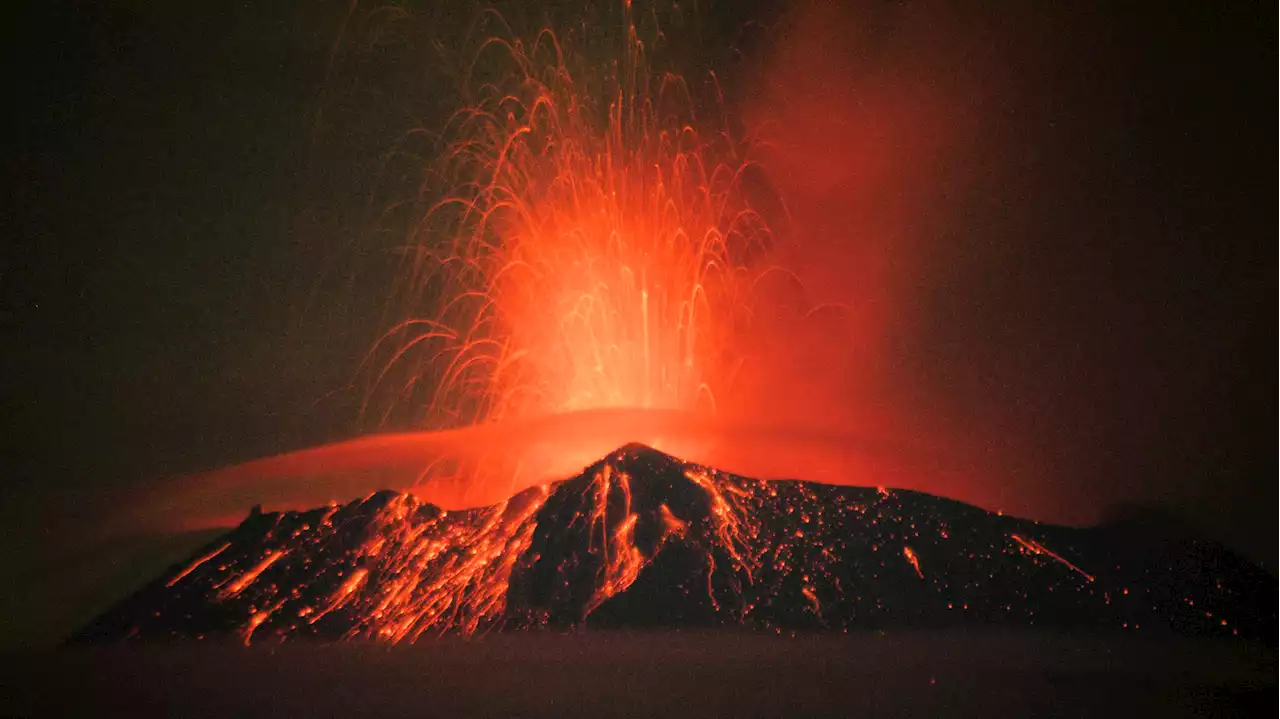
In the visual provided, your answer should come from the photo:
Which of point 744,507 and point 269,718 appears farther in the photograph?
point 744,507

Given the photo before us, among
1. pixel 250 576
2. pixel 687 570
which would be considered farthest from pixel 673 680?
pixel 250 576

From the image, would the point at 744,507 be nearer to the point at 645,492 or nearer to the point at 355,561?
the point at 645,492

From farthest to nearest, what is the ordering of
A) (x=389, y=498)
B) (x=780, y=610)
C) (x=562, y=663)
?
(x=389, y=498) < (x=780, y=610) < (x=562, y=663)

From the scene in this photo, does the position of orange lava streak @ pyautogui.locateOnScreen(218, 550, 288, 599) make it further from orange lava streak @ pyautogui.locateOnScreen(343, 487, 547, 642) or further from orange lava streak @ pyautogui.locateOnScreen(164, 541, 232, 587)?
orange lava streak @ pyautogui.locateOnScreen(343, 487, 547, 642)

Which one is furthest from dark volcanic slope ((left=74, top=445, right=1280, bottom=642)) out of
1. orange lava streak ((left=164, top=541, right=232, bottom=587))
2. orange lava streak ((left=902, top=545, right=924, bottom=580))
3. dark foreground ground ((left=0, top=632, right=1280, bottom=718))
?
dark foreground ground ((left=0, top=632, right=1280, bottom=718))

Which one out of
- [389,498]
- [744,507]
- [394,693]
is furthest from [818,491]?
[394,693]

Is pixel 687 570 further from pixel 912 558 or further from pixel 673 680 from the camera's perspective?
pixel 673 680

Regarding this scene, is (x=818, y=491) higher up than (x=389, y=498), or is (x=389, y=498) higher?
(x=818, y=491)
